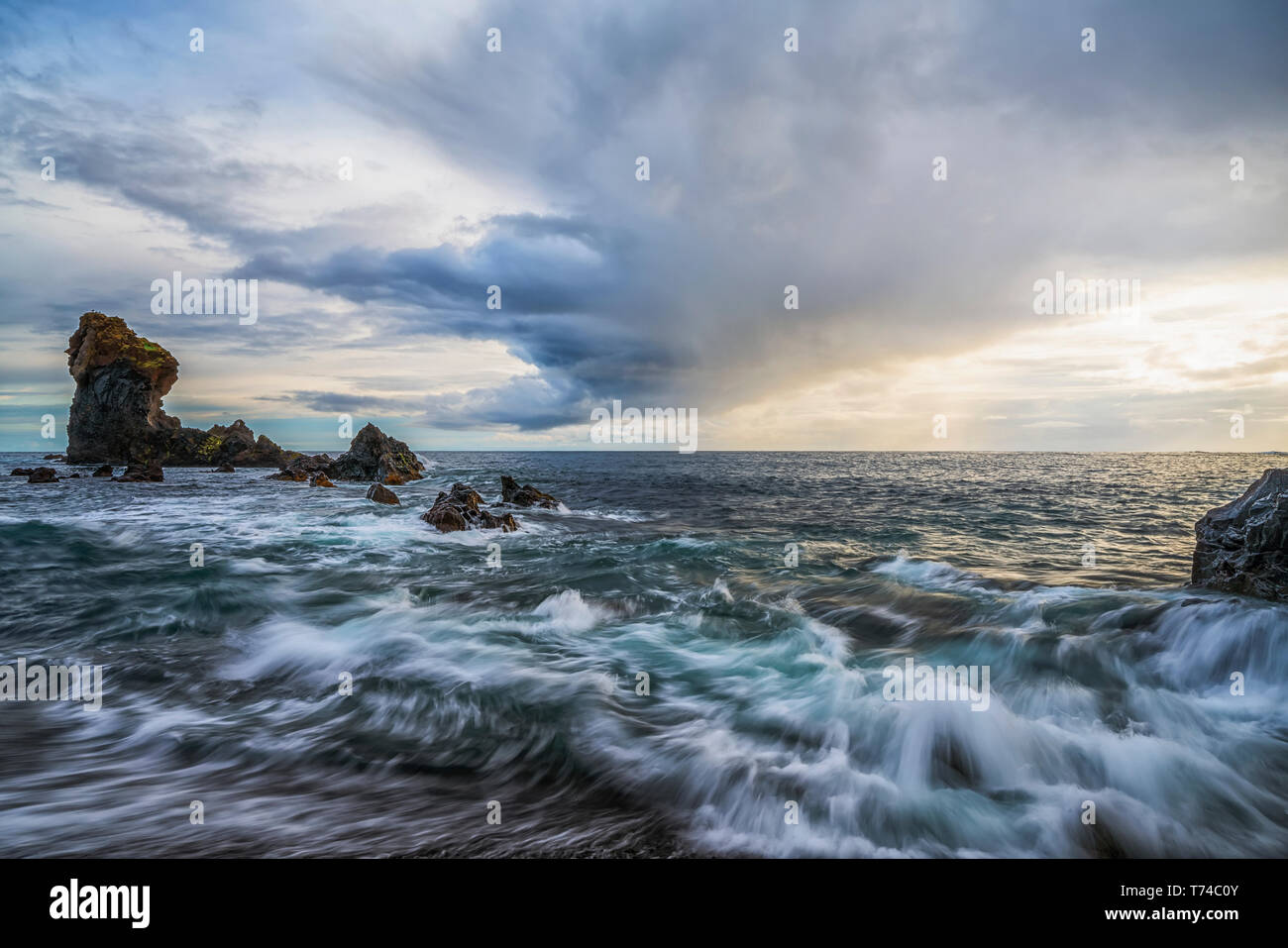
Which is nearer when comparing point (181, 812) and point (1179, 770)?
point (181, 812)

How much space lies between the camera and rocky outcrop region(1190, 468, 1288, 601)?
8.65 meters

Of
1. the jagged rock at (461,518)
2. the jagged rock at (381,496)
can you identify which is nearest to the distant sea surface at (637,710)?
the jagged rock at (461,518)

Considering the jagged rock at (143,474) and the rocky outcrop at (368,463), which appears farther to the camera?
the rocky outcrop at (368,463)

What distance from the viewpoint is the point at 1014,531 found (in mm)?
18797

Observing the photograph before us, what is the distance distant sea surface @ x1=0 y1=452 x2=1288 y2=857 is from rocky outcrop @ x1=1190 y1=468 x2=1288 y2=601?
58cm

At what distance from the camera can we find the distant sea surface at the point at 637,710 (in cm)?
433

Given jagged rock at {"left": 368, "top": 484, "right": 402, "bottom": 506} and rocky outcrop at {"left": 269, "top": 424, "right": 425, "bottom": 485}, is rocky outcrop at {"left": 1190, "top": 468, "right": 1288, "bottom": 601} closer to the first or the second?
jagged rock at {"left": 368, "top": 484, "right": 402, "bottom": 506}

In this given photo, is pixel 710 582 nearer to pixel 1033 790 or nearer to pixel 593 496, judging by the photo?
pixel 1033 790

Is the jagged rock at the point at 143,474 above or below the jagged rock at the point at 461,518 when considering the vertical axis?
above

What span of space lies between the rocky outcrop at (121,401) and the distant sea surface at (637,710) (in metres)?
68.0

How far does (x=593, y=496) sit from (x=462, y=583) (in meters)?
25.0

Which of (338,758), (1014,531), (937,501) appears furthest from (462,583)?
(937,501)

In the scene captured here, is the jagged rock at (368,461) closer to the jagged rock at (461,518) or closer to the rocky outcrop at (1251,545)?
the jagged rock at (461,518)
